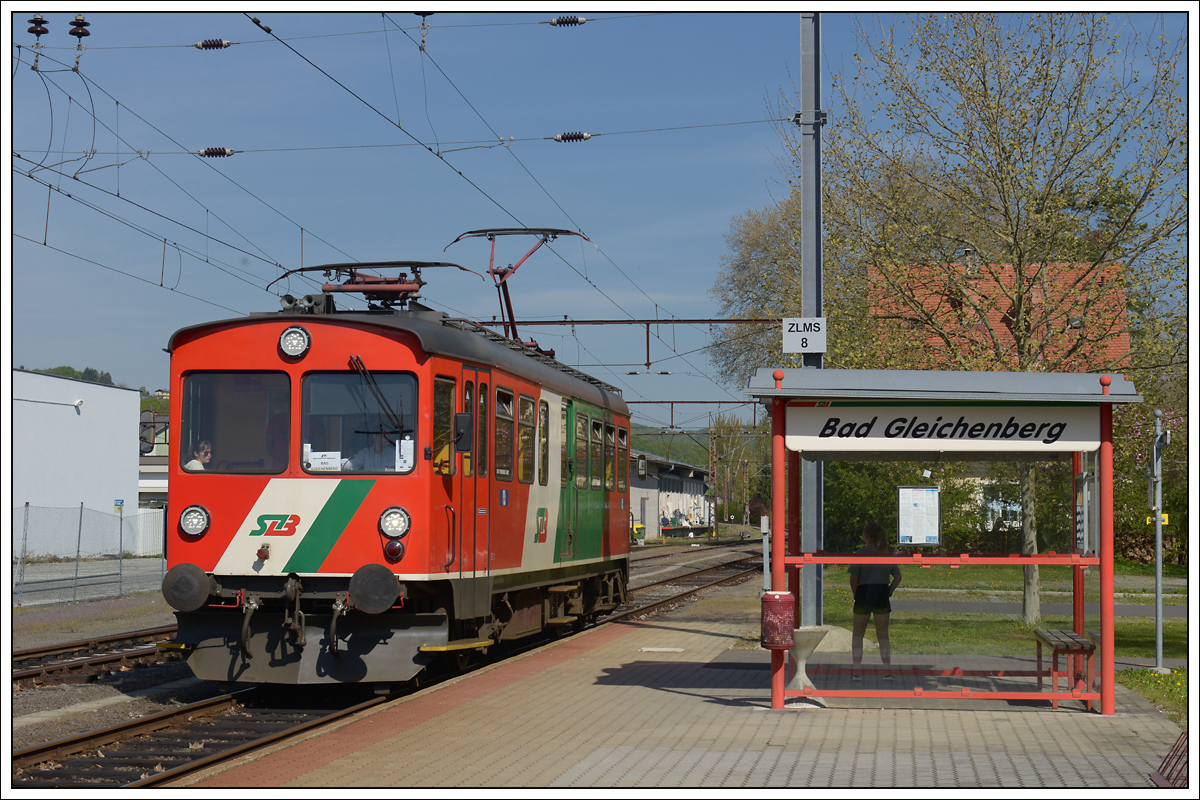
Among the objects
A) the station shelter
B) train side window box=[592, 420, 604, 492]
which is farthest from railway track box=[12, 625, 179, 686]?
the station shelter

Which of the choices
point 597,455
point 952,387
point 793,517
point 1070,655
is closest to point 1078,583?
point 1070,655

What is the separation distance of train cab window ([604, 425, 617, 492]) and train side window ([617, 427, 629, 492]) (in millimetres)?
285

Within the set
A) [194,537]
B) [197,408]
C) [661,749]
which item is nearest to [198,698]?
[194,537]

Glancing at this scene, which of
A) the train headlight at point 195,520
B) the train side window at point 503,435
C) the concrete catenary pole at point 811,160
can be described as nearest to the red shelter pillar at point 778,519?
the train side window at point 503,435

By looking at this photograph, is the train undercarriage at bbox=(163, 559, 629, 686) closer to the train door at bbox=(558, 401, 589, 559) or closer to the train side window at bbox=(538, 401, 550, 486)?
the train side window at bbox=(538, 401, 550, 486)

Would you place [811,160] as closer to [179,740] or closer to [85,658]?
[179,740]

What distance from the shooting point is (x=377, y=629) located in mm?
10297

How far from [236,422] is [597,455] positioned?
6.79 m

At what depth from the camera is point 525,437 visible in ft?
43.6

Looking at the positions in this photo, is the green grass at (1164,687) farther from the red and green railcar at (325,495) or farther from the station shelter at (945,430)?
the red and green railcar at (325,495)

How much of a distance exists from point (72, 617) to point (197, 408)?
10.9 meters

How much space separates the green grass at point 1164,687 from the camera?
32.8ft

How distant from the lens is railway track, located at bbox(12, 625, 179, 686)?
487 inches

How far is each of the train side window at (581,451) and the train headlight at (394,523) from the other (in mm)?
5384
